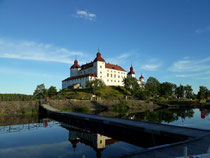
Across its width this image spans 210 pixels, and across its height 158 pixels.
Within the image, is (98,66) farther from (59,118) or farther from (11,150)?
(11,150)

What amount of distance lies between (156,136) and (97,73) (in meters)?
78.5

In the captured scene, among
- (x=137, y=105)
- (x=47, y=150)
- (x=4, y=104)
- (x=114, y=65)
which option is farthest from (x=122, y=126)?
(x=114, y=65)

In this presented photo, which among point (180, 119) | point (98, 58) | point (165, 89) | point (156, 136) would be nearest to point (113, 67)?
point (98, 58)

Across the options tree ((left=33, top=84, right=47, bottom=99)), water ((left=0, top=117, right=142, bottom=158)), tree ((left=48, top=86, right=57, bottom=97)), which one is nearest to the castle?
tree ((left=48, top=86, right=57, bottom=97))

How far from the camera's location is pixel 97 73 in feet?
295

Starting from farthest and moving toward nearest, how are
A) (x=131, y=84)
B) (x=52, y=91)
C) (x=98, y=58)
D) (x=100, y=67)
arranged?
(x=98, y=58) < (x=100, y=67) < (x=131, y=84) < (x=52, y=91)

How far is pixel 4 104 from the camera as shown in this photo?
34.7 m

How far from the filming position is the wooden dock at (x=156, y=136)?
7.16 metres

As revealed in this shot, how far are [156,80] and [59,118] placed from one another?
83589mm

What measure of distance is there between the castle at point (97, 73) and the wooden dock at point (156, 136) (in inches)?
2615

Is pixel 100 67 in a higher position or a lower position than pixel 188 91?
higher

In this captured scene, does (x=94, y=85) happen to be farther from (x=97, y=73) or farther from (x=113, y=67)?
(x=113, y=67)

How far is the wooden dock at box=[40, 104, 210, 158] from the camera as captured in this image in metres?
7.16

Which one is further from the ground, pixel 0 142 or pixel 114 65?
pixel 114 65
